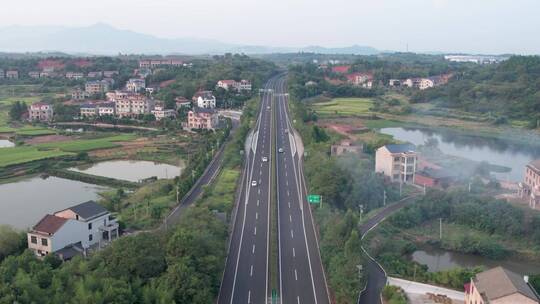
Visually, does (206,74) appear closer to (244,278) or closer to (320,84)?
(320,84)

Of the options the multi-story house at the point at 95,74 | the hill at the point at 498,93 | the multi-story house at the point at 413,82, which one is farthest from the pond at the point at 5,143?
the multi-story house at the point at 413,82

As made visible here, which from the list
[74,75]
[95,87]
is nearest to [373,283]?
[95,87]

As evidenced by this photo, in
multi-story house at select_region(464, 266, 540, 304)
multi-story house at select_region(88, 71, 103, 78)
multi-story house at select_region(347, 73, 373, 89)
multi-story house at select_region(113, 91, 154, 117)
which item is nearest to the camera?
multi-story house at select_region(464, 266, 540, 304)

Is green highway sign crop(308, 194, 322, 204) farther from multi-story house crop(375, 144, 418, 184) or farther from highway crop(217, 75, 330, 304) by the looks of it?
multi-story house crop(375, 144, 418, 184)

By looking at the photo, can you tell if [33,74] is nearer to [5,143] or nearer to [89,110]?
[89,110]

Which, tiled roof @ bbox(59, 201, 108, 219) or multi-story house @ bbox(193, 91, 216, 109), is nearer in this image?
tiled roof @ bbox(59, 201, 108, 219)

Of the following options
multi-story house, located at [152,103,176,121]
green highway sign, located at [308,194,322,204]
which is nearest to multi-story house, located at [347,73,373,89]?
multi-story house, located at [152,103,176,121]

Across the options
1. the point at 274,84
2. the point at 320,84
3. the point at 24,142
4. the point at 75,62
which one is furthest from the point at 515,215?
the point at 75,62
